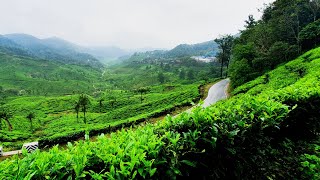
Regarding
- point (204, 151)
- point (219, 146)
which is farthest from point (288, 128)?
point (204, 151)

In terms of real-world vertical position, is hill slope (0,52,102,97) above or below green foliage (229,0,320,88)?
below

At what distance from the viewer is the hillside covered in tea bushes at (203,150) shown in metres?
3.18

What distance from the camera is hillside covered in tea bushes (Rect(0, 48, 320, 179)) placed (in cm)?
318

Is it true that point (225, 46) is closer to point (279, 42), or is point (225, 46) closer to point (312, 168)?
point (279, 42)

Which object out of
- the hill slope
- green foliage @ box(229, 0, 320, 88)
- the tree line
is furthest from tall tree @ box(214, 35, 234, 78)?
the hill slope

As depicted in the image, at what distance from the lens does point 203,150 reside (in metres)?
4.05

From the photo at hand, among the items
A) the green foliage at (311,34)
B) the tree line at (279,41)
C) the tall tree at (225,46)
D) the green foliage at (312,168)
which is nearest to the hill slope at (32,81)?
the tall tree at (225,46)

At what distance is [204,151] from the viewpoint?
407cm

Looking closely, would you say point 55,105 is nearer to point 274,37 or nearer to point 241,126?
point 274,37

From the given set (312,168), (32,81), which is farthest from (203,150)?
(32,81)

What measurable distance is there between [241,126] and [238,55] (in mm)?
41735

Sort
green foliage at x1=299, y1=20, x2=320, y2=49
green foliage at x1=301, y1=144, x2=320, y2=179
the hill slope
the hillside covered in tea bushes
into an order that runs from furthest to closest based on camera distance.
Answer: the hill slope → green foliage at x1=299, y1=20, x2=320, y2=49 → green foliage at x1=301, y1=144, x2=320, y2=179 → the hillside covered in tea bushes

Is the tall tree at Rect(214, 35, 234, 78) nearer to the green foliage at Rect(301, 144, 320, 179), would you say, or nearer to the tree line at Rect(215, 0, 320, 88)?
the tree line at Rect(215, 0, 320, 88)

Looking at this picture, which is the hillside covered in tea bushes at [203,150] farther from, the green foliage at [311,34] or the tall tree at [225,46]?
the tall tree at [225,46]
